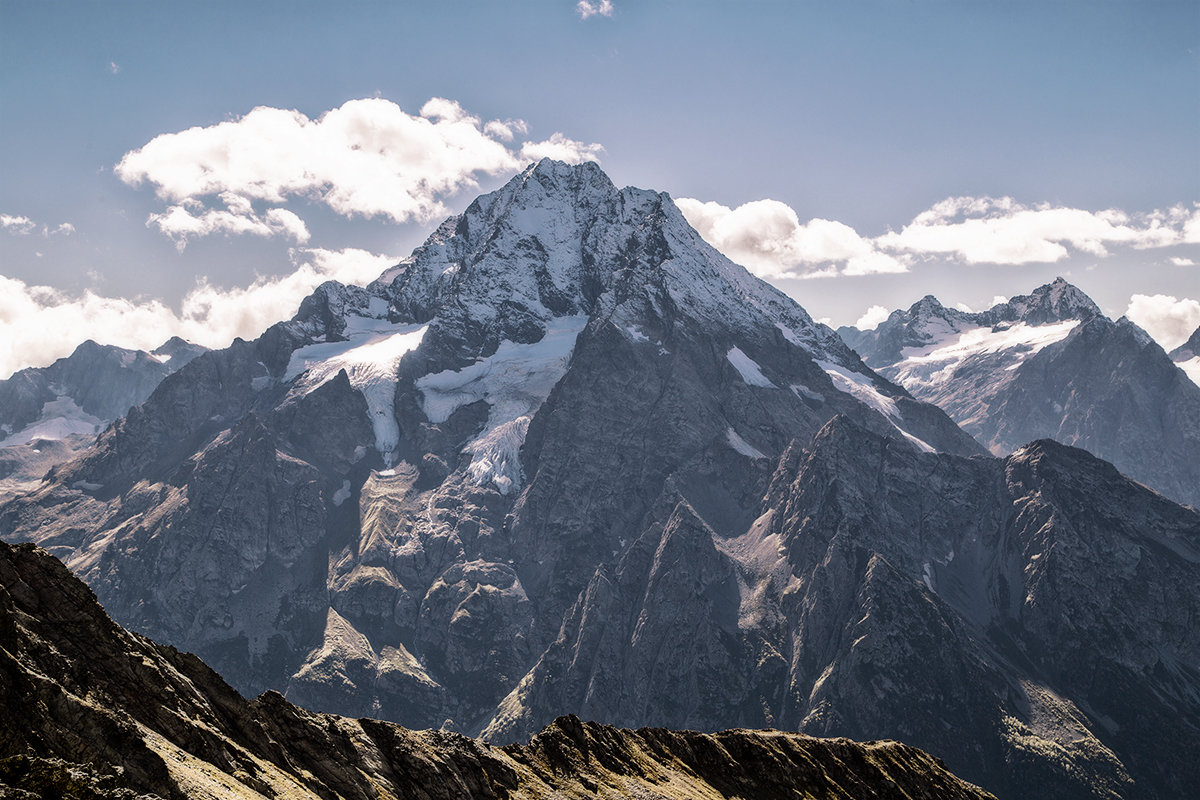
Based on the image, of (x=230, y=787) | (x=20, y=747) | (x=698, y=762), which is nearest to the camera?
(x=20, y=747)

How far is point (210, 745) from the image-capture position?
260 feet

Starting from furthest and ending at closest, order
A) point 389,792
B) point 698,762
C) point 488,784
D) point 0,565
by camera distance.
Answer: point 698,762, point 488,784, point 389,792, point 0,565

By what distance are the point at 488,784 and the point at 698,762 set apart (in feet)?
173

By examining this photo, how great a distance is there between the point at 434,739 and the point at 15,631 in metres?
59.3

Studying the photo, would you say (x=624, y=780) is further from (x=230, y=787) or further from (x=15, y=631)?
(x=15, y=631)

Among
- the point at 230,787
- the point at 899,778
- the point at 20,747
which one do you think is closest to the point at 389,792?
the point at 230,787

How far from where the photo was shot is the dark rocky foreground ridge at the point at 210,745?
209 feet

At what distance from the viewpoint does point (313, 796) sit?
84750 mm

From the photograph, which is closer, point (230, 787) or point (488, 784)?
point (230, 787)

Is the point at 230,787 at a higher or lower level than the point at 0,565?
lower

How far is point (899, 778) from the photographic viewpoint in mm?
186625

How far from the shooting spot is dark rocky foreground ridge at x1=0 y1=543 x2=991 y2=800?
6369cm

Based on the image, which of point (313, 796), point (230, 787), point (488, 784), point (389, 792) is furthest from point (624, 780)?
point (230, 787)

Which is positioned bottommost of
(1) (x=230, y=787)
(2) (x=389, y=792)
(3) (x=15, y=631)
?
(2) (x=389, y=792)
